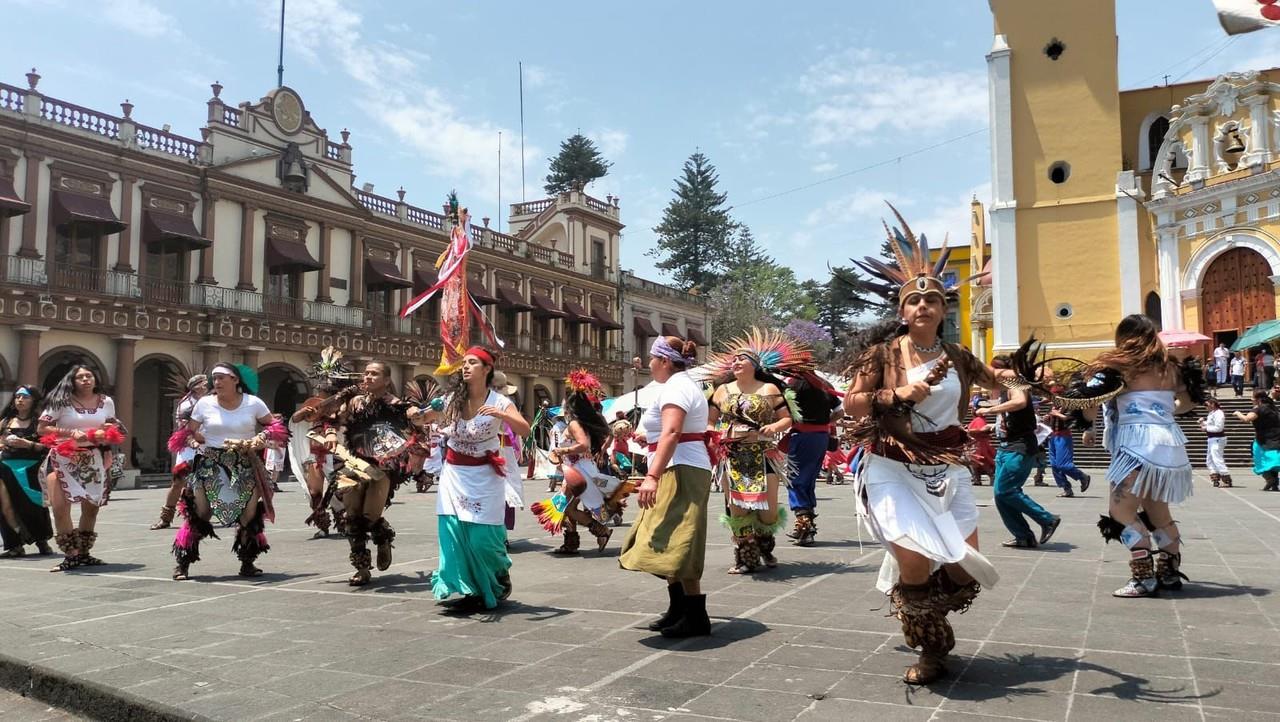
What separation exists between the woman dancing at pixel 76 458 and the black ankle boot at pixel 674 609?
6.14 meters

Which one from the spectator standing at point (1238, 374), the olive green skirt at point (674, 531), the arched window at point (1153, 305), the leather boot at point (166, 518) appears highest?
Answer: the arched window at point (1153, 305)

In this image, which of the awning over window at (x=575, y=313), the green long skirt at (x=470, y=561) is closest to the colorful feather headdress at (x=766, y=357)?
the green long skirt at (x=470, y=561)

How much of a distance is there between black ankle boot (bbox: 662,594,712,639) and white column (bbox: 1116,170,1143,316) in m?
28.8

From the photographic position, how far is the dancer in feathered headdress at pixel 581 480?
8.88 meters

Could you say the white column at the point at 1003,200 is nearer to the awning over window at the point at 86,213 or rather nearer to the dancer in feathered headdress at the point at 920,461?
the awning over window at the point at 86,213

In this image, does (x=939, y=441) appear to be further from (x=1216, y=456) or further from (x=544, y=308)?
(x=544, y=308)

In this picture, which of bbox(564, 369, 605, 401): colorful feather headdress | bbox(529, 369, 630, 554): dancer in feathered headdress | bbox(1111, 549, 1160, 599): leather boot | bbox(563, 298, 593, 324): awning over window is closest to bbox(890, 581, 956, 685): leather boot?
bbox(1111, 549, 1160, 599): leather boot

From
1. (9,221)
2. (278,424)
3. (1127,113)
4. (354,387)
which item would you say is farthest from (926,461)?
(1127,113)

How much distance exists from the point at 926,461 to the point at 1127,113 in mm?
34441

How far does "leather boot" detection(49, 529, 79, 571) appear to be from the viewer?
823 cm

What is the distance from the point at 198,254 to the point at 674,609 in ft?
88.4

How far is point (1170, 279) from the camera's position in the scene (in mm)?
28453

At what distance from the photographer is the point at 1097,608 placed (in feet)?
18.5

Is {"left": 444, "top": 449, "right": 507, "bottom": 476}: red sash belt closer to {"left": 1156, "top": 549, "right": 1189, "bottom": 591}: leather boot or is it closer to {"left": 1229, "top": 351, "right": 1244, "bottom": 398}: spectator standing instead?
{"left": 1156, "top": 549, "right": 1189, "bottom": 591}: leather boot
